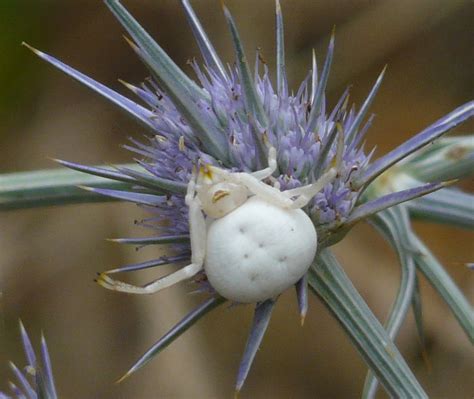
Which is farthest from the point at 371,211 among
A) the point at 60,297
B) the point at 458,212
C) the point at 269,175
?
the point at 60,297

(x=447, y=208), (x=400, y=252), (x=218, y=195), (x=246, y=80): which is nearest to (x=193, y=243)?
(x=218, y=195)

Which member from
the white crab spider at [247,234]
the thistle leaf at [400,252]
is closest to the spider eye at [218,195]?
the white crab spider at [247,234]

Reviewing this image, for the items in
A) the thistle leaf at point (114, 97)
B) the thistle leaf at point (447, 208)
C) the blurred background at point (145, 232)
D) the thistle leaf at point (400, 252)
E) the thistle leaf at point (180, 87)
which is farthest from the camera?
the blurred background at point (145, 232)

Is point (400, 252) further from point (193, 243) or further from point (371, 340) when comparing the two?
point (193, 243)


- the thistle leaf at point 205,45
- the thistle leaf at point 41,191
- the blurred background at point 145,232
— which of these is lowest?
the blurred background at point 145,232

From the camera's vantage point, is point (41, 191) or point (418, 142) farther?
point (41, 191)

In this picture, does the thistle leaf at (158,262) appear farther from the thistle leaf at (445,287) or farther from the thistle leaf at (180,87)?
the thistle leaf at (445,287)

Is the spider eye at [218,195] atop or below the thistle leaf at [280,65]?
below
